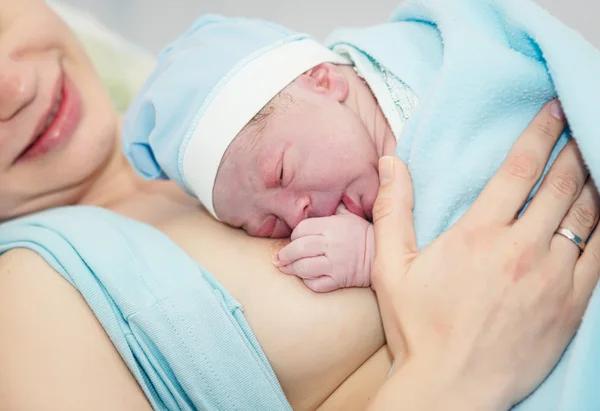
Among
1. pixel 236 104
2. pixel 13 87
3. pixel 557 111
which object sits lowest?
pixel 13 87

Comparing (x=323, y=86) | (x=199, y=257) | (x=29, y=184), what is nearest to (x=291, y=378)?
(x=199, y=257)

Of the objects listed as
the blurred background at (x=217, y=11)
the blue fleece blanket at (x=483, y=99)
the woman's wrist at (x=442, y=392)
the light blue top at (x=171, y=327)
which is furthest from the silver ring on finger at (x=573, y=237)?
the blurred background at (x=217, y=11)

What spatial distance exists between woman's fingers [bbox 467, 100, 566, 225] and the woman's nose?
31.5 inches

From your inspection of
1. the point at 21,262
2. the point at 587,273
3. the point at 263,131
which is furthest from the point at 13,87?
the point at 587,273

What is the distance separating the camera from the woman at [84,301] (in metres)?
0.78

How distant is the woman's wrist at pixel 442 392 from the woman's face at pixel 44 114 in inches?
30.7

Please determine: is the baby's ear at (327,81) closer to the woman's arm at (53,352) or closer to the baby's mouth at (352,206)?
the baby's mouth at (352,206)

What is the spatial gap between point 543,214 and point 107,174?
95cm

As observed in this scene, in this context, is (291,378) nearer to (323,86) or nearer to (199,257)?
(199,257)

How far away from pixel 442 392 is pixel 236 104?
533mm

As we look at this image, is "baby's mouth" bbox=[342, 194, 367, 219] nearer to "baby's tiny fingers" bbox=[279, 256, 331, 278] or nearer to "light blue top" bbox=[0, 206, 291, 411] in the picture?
"baby's tiny fingers" bbox=[279, 256, 331, 278]

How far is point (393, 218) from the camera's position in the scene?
864 mm

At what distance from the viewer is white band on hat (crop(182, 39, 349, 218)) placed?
946 mm

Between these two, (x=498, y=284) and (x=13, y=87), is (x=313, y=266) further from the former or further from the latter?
(x=13, y=87)
